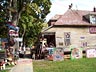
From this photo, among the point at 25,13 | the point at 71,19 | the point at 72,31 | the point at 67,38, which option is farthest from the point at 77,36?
the point at 25,13

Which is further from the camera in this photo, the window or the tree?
the window

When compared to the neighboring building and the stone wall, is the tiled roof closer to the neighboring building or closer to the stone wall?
the neighboring building

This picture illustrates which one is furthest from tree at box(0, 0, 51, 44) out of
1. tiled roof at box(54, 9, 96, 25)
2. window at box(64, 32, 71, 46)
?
window at box(64, 32, 71, 46)

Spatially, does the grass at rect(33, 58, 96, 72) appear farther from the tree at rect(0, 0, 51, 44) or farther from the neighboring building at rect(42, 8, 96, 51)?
the neighboring building at rect(42, 8, 96, 51)

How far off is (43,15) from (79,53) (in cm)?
1818

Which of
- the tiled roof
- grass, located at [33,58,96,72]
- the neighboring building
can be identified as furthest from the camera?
the tiled roof

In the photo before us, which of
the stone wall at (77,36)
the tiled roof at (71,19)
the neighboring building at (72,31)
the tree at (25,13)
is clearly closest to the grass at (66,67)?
the tree at (25,13)

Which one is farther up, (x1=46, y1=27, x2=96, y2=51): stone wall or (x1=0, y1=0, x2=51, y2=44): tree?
(x1=0, y1=0, x2=51, y2=44): tree

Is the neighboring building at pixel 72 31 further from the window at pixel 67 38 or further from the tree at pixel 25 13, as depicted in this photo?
the tree at pixel 25 13

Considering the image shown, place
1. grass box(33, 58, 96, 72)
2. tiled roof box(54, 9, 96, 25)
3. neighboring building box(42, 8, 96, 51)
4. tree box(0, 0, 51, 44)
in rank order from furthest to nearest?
1. tiled roof box(54, 9, 96, 25)
2. neighboring building box(42, 8, 96, 51)
3. tree box(0, 0, 51, 44)
4. grass box(33, 58, 96, 72)

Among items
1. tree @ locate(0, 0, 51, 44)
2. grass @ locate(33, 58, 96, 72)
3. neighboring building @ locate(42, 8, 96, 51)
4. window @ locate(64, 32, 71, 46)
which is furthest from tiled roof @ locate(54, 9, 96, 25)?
grass @ locate(33, 58, 96, 72)

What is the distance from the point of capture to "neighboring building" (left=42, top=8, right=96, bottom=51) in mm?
34938

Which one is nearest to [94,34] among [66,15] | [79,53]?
[66,15]

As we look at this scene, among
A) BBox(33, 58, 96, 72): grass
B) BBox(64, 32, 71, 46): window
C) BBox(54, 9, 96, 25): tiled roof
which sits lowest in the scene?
BBox(33, 58, 96, 72): grass
